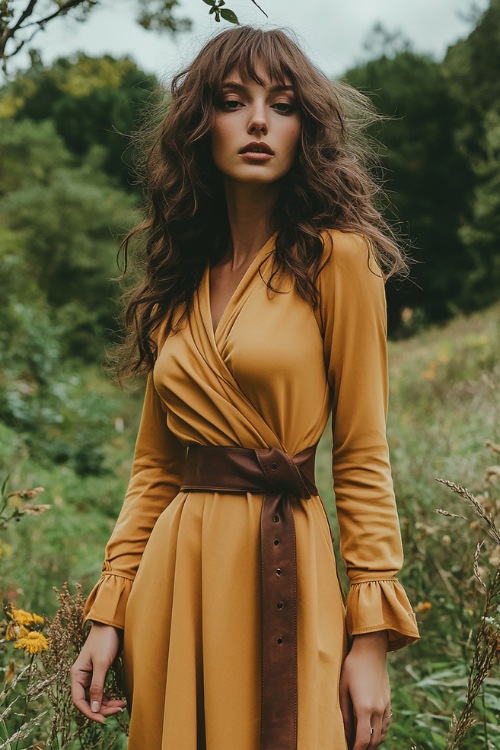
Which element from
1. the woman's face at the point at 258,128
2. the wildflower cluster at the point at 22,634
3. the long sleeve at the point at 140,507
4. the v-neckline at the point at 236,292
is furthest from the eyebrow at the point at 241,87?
the wildflower cluster at the point at 22,634

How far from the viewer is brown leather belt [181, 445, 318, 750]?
4.85ft

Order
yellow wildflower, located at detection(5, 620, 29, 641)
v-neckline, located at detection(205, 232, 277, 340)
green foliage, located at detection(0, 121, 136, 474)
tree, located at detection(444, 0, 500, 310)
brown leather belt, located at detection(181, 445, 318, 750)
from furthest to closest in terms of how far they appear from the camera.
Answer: tree, located at detection(444, 0, 500, 310) < green foliage, located at detection(0, 121, 136, 474) < yellow wildflower, located at detection(5, 620, 29, 641) < v-neckline, located at detection(205, 232, 277, 340) < brown leather belt, located at detection(181, 445, 318, 750)

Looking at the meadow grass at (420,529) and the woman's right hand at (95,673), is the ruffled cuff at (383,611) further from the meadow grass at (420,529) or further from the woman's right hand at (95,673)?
the woman's right hand at (95,673)

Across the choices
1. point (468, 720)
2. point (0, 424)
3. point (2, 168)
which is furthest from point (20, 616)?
point (2, 168)

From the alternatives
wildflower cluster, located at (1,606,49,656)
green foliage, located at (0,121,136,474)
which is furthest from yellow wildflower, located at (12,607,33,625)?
green foliage, located at (0,121,136,474)

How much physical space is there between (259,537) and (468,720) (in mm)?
548

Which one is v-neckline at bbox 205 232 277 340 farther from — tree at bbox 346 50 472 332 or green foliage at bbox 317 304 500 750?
tree at bbox 346 50 472 332

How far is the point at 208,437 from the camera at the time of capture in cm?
168

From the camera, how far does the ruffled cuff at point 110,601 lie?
1788mm

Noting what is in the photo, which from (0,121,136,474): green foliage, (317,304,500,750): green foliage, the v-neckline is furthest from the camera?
(0,121,136,474): green foliage

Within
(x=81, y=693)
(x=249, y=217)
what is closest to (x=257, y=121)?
(x=249, y=217)

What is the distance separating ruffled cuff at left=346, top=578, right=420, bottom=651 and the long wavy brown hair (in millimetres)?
605

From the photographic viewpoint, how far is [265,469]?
160 cm

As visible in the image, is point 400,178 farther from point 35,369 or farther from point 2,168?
point 35,369
